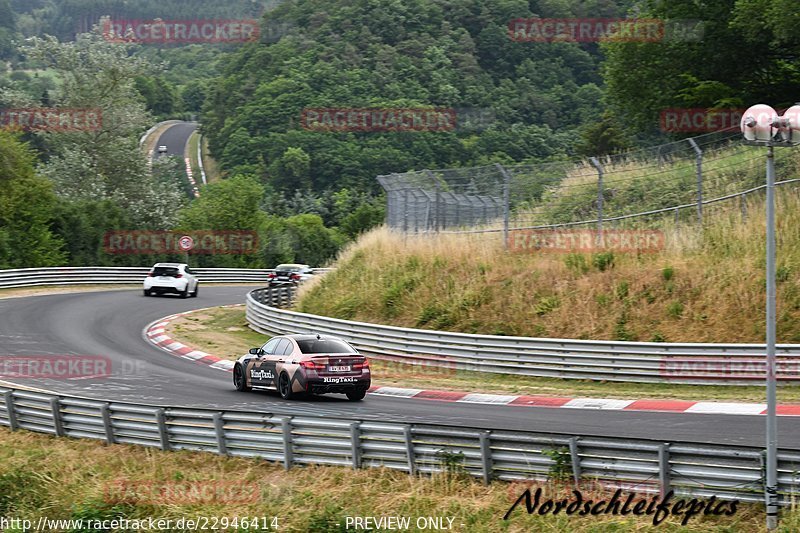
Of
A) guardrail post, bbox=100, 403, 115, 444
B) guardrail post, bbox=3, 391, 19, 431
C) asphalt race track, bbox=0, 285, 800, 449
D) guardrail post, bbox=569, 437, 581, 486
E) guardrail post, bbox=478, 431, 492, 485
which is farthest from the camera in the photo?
guardrail post, bbox=3, 391, 19, 431

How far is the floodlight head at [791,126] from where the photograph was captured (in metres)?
10.2

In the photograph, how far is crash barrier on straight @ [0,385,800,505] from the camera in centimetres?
1149

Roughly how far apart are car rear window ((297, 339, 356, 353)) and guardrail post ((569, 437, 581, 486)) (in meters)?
8.43

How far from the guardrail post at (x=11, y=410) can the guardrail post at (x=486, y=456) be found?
978cm

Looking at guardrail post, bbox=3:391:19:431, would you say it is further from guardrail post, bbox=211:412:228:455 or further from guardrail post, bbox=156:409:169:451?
guardrail post, bbox=211:412:228:455

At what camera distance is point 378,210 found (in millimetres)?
92938

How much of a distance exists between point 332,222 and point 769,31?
63.4 m

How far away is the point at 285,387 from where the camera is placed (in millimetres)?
20391

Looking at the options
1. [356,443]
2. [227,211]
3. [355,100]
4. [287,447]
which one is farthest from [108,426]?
[355,100]

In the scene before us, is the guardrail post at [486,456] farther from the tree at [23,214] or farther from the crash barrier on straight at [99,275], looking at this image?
the tree at [23,214]

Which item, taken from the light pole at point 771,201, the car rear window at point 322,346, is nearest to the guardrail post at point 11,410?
the car rear window at point 322,346

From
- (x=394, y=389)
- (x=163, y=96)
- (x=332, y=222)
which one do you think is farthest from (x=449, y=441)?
(x=163, y=96)

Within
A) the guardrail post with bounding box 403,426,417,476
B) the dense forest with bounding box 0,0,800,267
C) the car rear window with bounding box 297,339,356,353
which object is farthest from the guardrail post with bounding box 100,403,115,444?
the dense forest with bounding box 0,0,800,267

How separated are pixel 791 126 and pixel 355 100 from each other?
327 ft
